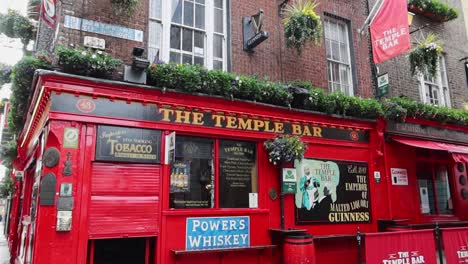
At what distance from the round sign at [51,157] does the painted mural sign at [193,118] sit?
0.67 m

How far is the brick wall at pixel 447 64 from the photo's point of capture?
1114 centimetres

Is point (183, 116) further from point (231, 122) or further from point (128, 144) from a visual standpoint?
point (128, 144)

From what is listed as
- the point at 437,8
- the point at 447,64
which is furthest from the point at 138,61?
the point at 447,64

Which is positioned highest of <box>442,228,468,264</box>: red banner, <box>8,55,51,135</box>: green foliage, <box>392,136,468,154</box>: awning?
<box>8,55,51,135</box>: green foliage

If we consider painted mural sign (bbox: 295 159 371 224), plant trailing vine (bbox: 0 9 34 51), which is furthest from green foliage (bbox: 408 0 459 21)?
plant trailing vine (bbox: 0 9 34 51)

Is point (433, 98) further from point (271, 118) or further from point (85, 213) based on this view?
point (85, 213)

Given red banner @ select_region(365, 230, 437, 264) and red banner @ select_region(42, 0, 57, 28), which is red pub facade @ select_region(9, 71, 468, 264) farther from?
red banner @ select_region(42, 0, 57, 28)

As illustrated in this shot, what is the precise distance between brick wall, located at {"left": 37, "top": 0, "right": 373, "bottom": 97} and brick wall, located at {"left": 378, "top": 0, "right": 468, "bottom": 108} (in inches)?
48.7

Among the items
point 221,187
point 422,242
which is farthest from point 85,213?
point 422,242

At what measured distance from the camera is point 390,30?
916cm

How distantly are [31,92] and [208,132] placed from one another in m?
3.87

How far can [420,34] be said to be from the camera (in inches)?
473

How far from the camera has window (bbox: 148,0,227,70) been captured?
25.1 ft

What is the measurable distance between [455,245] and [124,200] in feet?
21.9
